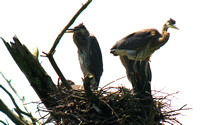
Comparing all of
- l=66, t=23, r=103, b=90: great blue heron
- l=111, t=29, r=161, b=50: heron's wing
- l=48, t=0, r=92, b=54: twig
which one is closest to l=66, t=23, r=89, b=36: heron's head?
l=66, t=23, r=103, b=90: great blue heron

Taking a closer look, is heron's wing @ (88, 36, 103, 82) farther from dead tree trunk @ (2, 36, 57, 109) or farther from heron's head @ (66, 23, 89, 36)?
dead tree trunk @ (2, 36, 57, 109)

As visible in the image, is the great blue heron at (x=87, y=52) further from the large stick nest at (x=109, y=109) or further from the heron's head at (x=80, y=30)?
Answer: the large stick nest at (x=109, y=109)

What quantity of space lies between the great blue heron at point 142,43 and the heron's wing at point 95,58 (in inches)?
48.0

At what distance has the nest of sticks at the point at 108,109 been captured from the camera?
14.9ft

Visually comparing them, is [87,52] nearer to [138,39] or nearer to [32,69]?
[138,39]

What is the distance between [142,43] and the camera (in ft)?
20.7

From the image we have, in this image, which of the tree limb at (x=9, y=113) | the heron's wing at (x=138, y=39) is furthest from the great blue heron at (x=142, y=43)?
the tree limb at (x=9, y=113)

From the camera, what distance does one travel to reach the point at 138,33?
6.54m

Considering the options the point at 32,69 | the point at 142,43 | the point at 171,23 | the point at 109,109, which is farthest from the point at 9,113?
the point at 171,23

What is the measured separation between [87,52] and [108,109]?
318 cm

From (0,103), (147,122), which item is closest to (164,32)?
(147,122)

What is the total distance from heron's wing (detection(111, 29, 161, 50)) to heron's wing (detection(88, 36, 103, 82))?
1.24 meters

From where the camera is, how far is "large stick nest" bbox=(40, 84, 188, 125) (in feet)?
14.9

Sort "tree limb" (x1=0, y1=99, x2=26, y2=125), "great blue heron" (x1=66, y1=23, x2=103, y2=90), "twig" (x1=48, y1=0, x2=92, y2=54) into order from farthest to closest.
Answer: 1. "great blue heron" (x1=66, y1=23, x2=103, y2=90)
2. "twig" (x1=48, y1=0, x2=92, y2=54)
3. "tree limb" (x1=0, y1=99, x2=26, y2=125)
